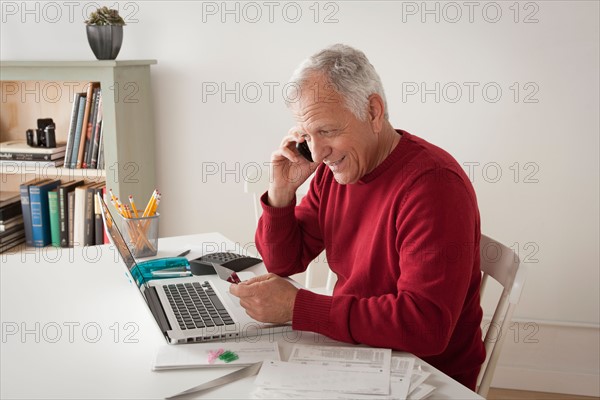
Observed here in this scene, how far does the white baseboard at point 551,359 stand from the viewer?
3004 mm

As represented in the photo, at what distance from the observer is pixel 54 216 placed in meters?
3.20

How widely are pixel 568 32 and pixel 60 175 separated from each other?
2082 mm

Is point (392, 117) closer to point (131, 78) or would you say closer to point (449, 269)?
point (131, 78)

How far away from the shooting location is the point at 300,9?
9.92ft

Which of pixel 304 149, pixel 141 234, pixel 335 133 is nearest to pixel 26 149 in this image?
pixel 141 234

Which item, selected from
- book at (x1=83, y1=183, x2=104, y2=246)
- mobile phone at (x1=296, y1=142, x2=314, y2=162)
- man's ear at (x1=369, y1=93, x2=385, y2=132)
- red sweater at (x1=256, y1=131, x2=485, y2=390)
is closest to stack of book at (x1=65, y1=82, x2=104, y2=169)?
book at (x1=83, y1=183, x2=104, y2=246)

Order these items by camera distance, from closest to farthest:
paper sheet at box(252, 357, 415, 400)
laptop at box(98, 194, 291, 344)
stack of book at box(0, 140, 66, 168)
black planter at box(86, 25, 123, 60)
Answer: paper sheet at box(252, 357, 415, 400) → laptop at box(98, 194, 291, 344) → black planter at box(86, 25, 123, 60) → stack of book at box(0, 140, 66, 168)

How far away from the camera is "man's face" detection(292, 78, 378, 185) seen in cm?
166

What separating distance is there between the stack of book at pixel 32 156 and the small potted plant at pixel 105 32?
44 cm

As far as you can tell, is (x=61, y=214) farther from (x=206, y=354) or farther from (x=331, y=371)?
(x=331, y=371)

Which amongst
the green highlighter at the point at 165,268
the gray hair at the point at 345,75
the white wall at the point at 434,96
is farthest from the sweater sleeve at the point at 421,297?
the white wall at the point at 434,96

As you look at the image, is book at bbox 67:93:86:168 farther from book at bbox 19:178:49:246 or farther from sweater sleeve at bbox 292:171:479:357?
sweater sleeve at bbox 292:171:479:357

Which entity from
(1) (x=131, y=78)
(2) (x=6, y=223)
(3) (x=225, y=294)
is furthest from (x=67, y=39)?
(3) (x=225, y=294)

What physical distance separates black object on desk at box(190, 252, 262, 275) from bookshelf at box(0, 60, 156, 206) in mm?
1069
